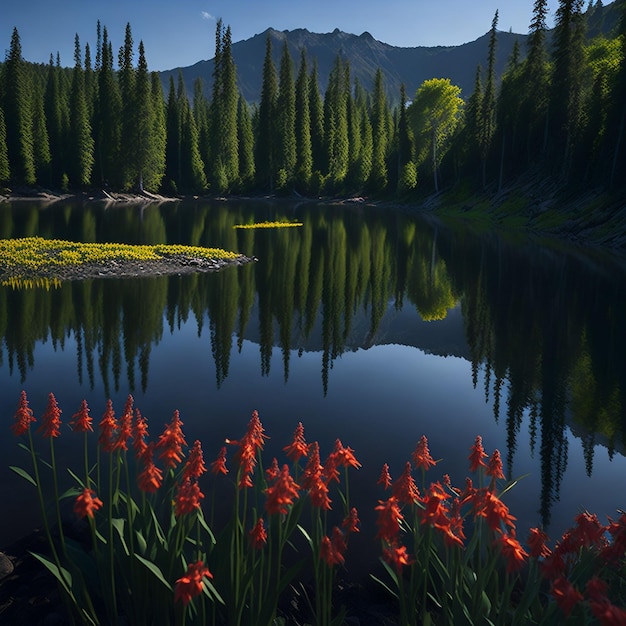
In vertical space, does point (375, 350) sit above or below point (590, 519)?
below

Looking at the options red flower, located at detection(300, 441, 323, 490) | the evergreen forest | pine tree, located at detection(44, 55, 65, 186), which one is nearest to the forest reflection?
red flower, located at detection(300, 441, 323, 490)

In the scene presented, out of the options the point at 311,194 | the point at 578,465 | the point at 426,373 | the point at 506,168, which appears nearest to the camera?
the point at 578,465

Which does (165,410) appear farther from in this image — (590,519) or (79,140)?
(79,140)

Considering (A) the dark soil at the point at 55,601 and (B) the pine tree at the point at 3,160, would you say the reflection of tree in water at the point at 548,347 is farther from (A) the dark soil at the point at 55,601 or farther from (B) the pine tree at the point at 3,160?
(B) the pine tree at the point at 3,160

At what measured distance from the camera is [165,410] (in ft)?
38.2

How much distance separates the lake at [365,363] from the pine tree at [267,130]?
79.1m

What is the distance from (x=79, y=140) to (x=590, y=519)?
9906 cm

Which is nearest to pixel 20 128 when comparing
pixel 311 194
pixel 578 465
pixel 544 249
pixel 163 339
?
pixel 311 194

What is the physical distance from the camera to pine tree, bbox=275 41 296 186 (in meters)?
105

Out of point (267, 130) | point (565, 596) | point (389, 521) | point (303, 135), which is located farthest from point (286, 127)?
point (565, 596)

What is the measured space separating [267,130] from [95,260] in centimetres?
8424

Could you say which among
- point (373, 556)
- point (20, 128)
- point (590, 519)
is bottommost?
point (373, 556)

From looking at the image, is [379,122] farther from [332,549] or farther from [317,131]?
[332,549]

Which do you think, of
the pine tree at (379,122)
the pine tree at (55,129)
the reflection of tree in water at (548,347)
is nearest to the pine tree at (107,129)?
the pine tree at (55,129)
